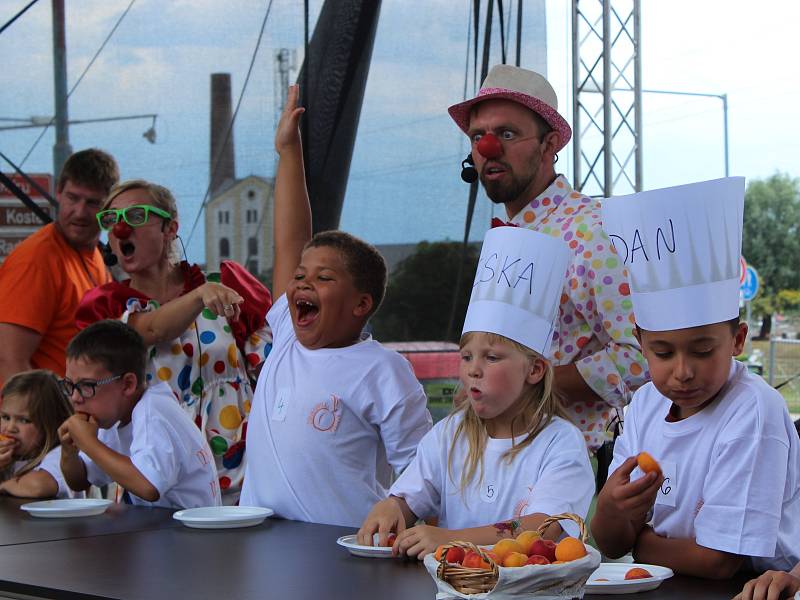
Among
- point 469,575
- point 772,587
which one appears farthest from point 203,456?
point 772,587

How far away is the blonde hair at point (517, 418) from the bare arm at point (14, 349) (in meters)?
1.57

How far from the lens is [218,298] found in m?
2.42

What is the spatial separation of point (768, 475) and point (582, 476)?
1.11ft

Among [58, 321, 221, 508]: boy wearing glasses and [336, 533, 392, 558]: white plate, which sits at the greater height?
[58, 321, 221, 508]: boy wearing glasses

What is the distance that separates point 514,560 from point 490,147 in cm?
117

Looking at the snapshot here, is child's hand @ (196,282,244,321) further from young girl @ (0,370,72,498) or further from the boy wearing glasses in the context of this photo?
young girl @ (0,370,72,498)

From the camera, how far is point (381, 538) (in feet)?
5.43

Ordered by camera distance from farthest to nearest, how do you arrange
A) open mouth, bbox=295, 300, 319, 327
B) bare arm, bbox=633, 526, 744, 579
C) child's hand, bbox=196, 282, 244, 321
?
child's hand, bbox=196, 282, 244, 321
open mouth, bbox=295, 300, 319, 327
bare arm, bbox=633, 526, 744, 579

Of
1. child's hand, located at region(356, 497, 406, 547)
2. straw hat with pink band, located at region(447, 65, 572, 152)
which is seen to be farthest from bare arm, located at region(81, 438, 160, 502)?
straw hat with pink band, located at region(447, 65, 572, 152)

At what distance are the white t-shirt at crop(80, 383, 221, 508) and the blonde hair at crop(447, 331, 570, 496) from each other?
0.70 meters

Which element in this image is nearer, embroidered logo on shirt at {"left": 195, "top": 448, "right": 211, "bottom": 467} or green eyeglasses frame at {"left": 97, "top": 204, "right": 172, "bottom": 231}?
embroidered logo on shirt at {"left": 195, "top": 448, "right": 211, "bottom": 467}

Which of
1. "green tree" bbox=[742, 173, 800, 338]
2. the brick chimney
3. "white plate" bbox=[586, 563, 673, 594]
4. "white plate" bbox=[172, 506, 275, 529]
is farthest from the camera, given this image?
"green tree" bbox=[742, 173, 800, 338]

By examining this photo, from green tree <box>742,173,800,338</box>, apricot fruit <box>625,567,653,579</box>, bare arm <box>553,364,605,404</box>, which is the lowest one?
apricot fruit <box>625,567,653,579</box>

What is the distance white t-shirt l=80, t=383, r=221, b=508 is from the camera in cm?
224
